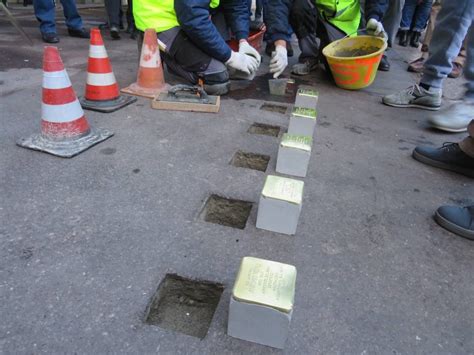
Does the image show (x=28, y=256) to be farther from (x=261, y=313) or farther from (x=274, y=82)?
(x=274, y=82)

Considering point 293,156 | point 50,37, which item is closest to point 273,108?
point 293,156

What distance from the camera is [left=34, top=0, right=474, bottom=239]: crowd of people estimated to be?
1.86 meters

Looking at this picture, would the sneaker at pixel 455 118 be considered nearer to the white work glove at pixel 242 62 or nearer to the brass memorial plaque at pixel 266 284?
the white work glove at pixel 242 62

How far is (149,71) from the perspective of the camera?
252 centimetres

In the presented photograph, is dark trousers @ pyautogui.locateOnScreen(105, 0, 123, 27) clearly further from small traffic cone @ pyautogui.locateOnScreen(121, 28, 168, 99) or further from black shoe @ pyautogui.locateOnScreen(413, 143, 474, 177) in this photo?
black shoe @ pyautogui.locateOnScreen(413, 143, 474, 177)

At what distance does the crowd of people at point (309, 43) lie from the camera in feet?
6.11

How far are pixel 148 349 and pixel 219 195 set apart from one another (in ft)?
2.43

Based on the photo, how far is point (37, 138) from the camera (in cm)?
173

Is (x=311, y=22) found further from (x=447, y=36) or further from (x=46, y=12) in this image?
(x=46, y=12)

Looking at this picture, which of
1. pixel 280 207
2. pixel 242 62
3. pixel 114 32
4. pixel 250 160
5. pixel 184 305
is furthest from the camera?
pixel 114 32

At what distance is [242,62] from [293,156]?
1306mm

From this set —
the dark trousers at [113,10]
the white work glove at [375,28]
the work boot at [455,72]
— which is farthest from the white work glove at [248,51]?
the dark trousers at [113,10]

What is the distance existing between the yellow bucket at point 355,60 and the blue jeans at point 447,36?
1.32 feet

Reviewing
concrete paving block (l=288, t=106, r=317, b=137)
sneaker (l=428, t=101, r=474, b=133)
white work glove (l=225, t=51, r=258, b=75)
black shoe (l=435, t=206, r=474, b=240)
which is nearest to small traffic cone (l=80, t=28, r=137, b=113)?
white work glove (l=225, t=51, r=258, b=75)
